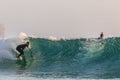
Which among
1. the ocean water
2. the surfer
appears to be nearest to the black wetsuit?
the surfer

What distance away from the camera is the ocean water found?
24594 mm

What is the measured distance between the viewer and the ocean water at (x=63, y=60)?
24594 mm

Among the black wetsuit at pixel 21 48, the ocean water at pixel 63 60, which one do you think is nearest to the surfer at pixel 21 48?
the black wetsuit at pixel 21 48

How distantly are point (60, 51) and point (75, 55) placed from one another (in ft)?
4.25

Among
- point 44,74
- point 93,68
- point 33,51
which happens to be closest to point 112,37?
point 33,51

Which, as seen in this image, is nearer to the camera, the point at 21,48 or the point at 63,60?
the point at 63,60

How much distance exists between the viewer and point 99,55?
30.7 m

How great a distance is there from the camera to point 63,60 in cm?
2955

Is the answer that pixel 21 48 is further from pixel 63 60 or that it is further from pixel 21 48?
pixel 63 60

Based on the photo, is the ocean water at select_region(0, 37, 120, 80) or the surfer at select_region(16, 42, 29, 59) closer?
the ocean water at select_region(0, 37, 120, 80)

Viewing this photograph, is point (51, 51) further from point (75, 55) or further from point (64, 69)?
point (64, 69)

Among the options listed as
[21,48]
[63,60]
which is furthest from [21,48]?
[63,60]

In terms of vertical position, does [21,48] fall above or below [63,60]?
above

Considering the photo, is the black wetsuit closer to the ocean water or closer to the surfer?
the surfer
